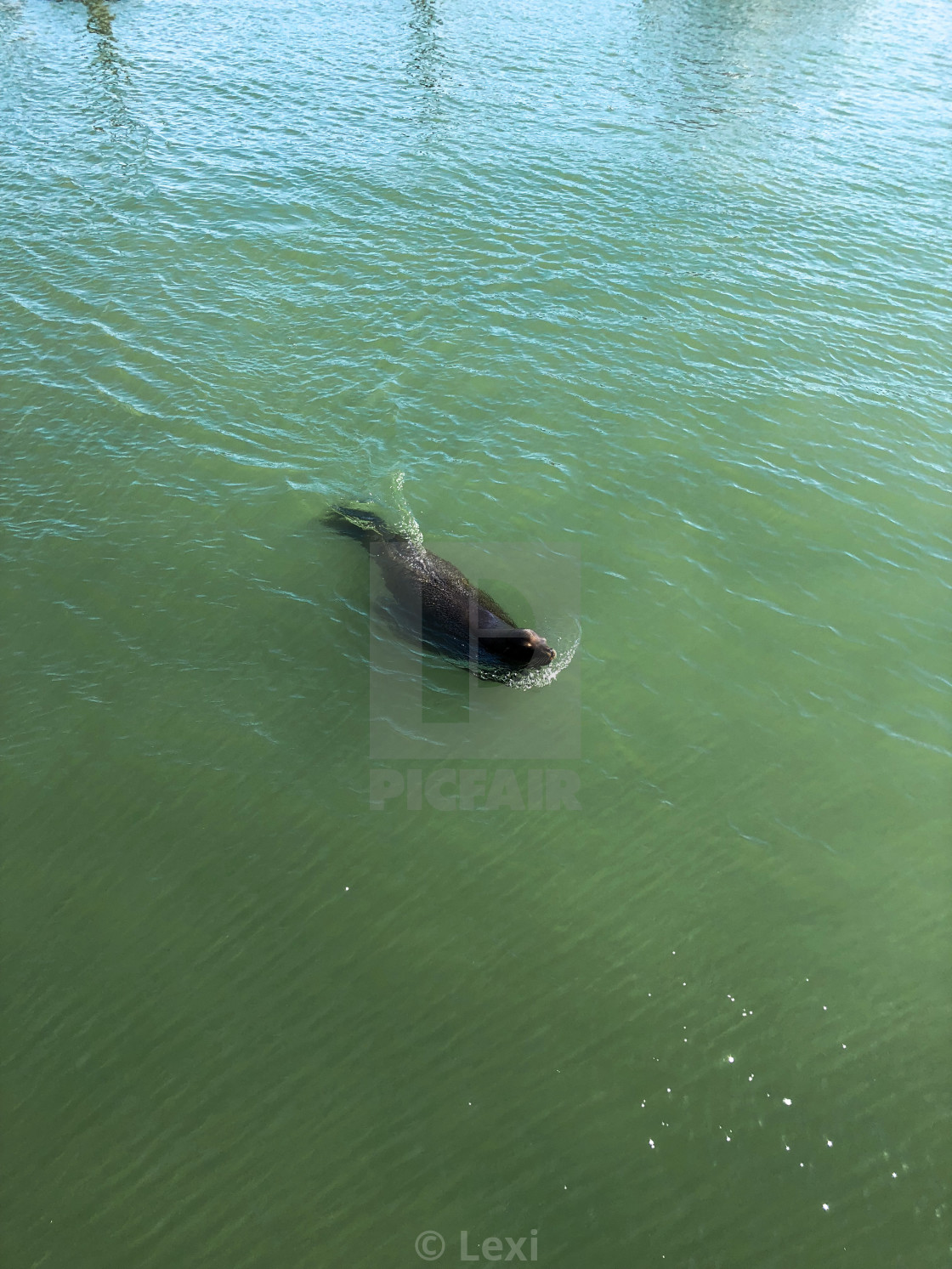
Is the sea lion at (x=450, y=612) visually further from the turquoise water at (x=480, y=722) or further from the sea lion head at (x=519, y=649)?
the turquoise water at (x=480, y=722)

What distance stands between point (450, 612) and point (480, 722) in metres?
1.80

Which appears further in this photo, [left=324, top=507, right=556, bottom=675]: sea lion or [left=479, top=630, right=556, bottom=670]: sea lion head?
[left=324, top=507, right=556, bottom=675]: sea lion

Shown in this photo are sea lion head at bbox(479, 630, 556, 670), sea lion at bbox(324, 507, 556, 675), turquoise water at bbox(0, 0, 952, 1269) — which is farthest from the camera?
sea lion at bbox(324, 507, 556, 675)

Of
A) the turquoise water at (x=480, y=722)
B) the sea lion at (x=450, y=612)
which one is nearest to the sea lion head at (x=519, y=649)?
the sea lion at (x=450, y=612)


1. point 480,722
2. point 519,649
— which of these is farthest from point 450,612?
point 480,722

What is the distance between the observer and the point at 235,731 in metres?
11.6

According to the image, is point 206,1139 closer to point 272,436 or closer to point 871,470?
point 272,436

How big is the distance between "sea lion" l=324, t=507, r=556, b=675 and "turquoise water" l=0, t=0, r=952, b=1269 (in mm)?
402

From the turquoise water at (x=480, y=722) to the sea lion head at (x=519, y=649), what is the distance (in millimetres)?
446

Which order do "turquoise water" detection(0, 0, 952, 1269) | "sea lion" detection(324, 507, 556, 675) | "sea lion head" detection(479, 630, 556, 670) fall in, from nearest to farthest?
1. "turquoise water" detection(0, 0, 952, 1269)
2. "sea lion head" detection(479, 630, 556, 670)
3. "sea lion" detection(324, 507, 556, 675)

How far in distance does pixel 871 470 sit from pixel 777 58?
24.0 meters

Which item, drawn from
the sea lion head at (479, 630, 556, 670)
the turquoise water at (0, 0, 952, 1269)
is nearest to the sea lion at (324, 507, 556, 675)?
the sea lion head at (479, 630, 556, 670)

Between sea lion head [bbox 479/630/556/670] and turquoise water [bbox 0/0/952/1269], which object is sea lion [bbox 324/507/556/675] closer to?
Answer: sea lion head [bbox 479/630/556/670]

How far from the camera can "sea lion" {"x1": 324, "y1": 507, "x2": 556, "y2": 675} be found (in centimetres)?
1209
